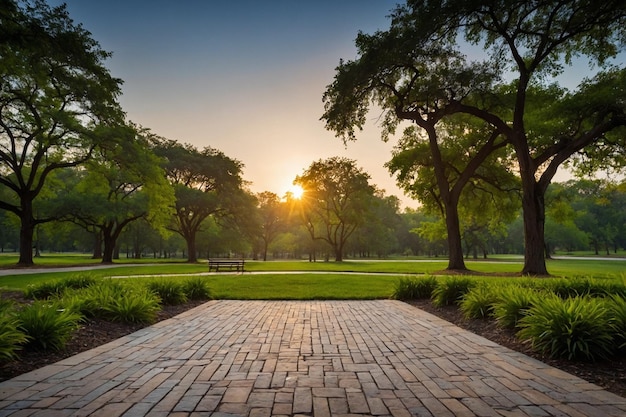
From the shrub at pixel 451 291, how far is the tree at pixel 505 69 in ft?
30.5

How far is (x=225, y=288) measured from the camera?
12.9 m

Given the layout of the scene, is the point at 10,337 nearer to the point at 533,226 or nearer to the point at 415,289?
the point at 415,289

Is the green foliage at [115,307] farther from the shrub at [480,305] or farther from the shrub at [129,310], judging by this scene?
the shrub at [480,305]

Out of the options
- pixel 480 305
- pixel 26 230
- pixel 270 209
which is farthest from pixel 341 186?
pixel 480 305

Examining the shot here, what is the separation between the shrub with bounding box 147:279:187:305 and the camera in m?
9.46

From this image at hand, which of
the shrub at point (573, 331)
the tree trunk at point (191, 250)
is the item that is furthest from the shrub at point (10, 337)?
the tree trunk at point (191, 250)

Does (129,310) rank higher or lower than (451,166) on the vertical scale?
lower

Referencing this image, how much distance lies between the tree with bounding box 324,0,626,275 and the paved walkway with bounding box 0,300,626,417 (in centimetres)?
1302

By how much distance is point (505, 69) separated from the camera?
17812mm

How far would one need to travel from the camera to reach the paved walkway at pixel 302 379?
3127 millimetres

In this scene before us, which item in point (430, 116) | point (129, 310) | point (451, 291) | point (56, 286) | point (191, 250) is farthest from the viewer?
point (191, 250)

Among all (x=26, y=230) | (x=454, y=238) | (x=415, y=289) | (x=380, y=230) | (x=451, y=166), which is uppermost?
(x=451, y=166)

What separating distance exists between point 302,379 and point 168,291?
6854 millimetres

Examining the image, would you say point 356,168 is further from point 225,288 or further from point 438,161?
point 225,288
